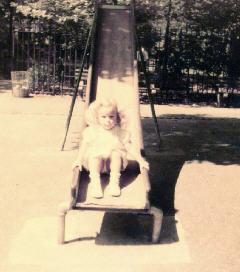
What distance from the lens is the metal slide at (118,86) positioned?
5602 mm

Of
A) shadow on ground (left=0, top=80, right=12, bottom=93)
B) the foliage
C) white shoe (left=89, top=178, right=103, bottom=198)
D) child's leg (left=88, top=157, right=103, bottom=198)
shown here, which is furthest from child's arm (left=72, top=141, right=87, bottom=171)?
shadow on ground (left=0, top=80, right=12, bottom=93)

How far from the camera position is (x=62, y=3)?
17.4 m

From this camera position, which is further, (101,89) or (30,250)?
(101,89)

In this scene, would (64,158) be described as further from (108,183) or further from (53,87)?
(53,87)

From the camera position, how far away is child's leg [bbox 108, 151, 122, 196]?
5789 millimetres

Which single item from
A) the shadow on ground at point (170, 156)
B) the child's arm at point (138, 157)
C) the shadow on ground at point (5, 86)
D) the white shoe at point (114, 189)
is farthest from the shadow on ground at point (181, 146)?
the shadow on ground at point (5, 86)

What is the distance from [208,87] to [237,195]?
39.7 ft

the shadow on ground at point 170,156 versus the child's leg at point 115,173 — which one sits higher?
the child's leg at point 115,173

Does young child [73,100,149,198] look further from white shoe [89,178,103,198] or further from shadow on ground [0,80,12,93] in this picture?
shadow on ground [0,80,12,93]

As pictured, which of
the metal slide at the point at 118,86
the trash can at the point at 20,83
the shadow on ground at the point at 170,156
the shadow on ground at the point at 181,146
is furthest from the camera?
the trash can at the point at 20,83

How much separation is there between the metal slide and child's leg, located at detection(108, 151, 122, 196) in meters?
0.08

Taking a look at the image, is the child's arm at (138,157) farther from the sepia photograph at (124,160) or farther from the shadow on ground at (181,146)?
the shadow on ground at (181,146)

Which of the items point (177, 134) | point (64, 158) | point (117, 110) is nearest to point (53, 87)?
point (177, 134)

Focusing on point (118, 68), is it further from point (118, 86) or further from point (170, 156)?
point (170, 156)
